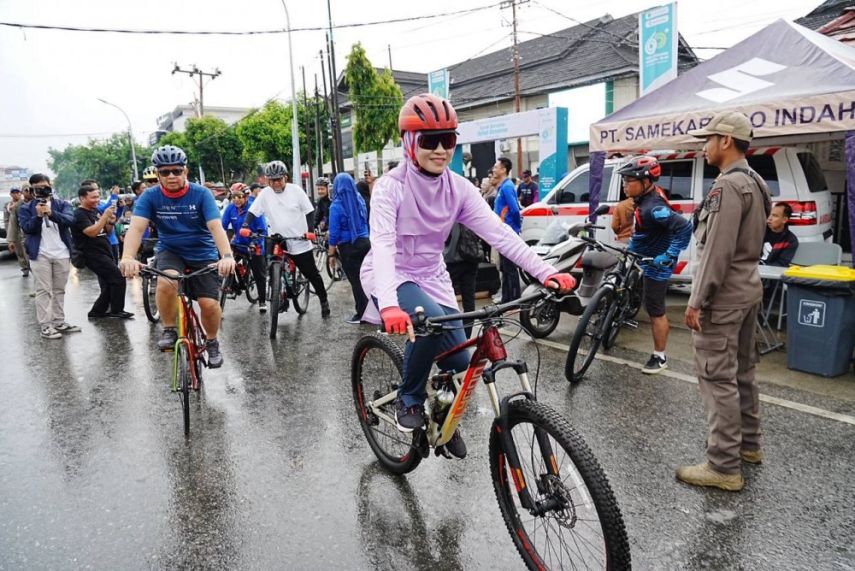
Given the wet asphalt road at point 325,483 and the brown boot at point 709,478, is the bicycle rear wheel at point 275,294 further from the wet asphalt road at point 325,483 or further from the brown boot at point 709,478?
the brown boot at point 709,478

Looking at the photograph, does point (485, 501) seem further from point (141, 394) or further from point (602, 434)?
point (141, 394)

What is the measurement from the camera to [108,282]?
27.6 ft

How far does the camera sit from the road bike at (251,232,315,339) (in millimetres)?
6969

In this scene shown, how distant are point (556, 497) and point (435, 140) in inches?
67.0

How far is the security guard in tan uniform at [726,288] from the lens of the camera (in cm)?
310

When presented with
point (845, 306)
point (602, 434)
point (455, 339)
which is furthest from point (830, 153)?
point (455, 339)

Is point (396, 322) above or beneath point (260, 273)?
above

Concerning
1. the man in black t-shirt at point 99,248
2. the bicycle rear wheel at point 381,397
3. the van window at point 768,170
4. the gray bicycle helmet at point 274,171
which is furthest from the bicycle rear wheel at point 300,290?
the van window at point 768,170

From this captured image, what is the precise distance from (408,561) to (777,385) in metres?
3.72

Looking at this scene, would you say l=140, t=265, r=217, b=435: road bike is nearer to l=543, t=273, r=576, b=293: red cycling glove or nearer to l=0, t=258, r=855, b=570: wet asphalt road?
l=0, t=258, r=855, b=570: wet asphalt road

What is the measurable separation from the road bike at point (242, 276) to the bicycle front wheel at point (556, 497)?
6.53 m

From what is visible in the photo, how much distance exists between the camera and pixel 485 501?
317 cm

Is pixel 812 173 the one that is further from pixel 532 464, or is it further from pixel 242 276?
pixel 242 276

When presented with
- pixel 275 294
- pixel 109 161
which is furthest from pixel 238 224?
pixel 109 161
